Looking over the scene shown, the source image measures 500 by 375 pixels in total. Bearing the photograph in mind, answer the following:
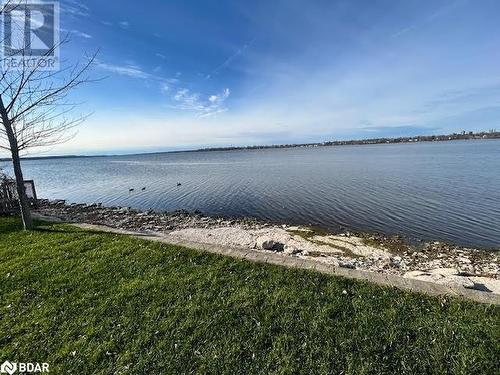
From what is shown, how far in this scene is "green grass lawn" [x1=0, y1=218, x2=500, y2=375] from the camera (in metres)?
3.68

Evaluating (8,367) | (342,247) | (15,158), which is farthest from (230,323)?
(15,158)

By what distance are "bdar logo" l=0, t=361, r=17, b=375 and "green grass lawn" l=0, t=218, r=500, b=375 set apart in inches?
3.6

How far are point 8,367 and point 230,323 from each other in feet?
10.1

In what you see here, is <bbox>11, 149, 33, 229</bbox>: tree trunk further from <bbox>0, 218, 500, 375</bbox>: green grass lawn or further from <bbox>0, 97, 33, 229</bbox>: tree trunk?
<bbox>0, 218, 500, 375</bbox>: green grass lawn

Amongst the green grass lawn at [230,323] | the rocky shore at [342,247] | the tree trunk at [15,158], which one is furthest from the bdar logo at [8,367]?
the tree trunk at [15,158]

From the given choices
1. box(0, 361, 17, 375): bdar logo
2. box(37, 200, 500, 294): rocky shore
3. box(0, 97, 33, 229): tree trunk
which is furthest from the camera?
box(37, 200, 500, 294): rocky shore

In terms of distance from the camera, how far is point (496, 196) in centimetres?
2095

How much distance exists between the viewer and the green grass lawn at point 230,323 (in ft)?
12.1

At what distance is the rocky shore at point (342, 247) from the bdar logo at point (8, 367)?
528 cm

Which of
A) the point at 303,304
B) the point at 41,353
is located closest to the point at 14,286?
the point at 41,353

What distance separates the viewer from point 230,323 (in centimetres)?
445

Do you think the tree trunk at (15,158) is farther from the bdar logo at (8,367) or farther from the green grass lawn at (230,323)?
the bdar logo at (8,367)

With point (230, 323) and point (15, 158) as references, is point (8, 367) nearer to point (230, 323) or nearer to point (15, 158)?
point (230, 323)

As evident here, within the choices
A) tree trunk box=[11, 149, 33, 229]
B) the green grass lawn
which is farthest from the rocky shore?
the green grass lawn
